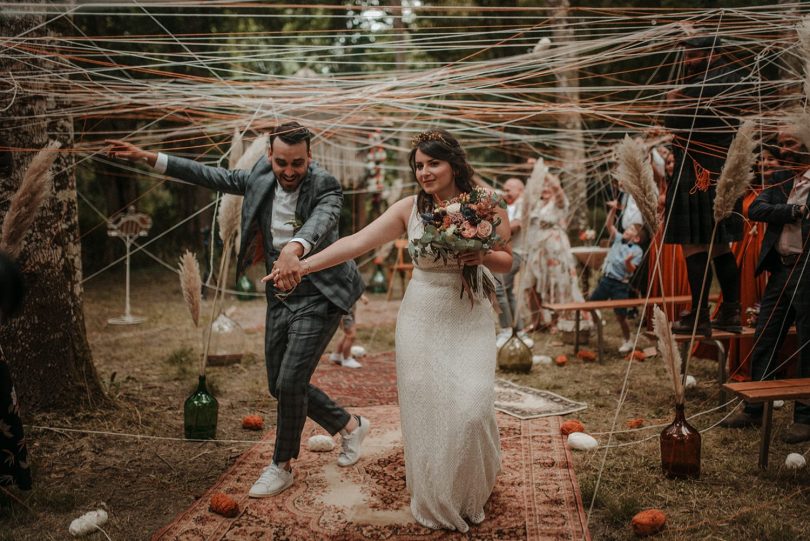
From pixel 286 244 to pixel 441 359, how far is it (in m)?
0.99

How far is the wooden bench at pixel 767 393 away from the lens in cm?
334

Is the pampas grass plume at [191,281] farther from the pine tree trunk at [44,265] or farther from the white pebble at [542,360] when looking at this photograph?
the white pebble at [542,360]

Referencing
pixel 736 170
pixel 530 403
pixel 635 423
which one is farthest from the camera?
pixel 530 403

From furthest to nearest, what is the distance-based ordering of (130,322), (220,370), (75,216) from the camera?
(130,322)
(220,370)
(75,216)

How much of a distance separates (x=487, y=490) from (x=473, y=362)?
0.59 m

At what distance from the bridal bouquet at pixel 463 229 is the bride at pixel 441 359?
0.07m

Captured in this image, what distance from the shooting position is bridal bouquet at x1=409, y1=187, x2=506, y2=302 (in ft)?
9.52

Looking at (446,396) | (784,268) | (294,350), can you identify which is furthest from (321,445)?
(784,268)

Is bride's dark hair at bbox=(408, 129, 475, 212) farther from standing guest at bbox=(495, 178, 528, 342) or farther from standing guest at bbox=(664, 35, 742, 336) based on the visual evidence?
standing guest at bbox=(495, 178, 528, 342)

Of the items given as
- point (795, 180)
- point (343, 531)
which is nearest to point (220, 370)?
point (343, 531)

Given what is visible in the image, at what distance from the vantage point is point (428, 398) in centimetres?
300

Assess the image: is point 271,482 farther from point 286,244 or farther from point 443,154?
point 443,154

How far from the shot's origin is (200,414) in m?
4.19

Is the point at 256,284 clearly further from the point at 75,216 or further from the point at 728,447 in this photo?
the point at 728,447
